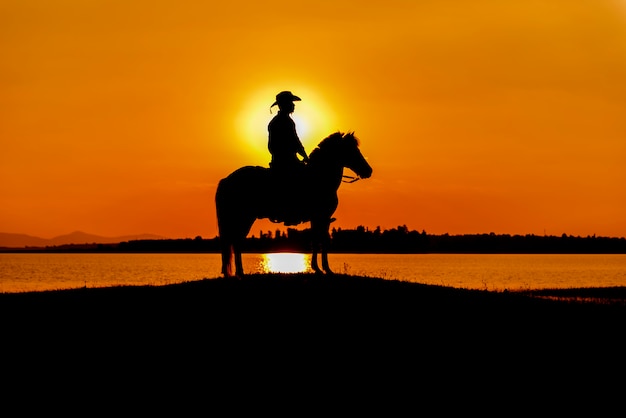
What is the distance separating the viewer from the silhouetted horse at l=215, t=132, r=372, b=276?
23797 millimetres

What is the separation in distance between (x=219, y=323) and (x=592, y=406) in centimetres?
830

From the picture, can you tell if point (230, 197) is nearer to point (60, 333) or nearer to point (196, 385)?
point (60, 333)

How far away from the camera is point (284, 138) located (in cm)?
2359

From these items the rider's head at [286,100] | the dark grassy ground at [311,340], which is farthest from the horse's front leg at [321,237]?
the rider's head at [286,100]

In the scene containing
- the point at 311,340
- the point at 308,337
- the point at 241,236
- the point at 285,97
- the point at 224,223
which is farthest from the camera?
the point at 241,236

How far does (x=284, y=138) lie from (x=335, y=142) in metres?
1.86

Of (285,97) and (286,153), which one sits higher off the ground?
(285,97)

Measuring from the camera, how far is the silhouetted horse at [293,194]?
23797 mm

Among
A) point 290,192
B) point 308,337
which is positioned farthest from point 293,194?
point 308,337

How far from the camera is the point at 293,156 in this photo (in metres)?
23.9

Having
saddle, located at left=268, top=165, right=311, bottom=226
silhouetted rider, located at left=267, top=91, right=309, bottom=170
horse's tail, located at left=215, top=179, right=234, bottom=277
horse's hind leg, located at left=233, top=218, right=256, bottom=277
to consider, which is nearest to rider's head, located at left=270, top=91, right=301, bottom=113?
silhouetted rider, located at left=267, top=91, right=309, bottom=170

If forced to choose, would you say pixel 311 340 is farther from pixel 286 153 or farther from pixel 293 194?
pixel 286 153

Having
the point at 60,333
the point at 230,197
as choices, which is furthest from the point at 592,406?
the point at 230,197

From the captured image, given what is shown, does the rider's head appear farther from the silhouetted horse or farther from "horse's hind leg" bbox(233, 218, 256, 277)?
"horse's hind leg" bbox(233, 218, 256, 277)
